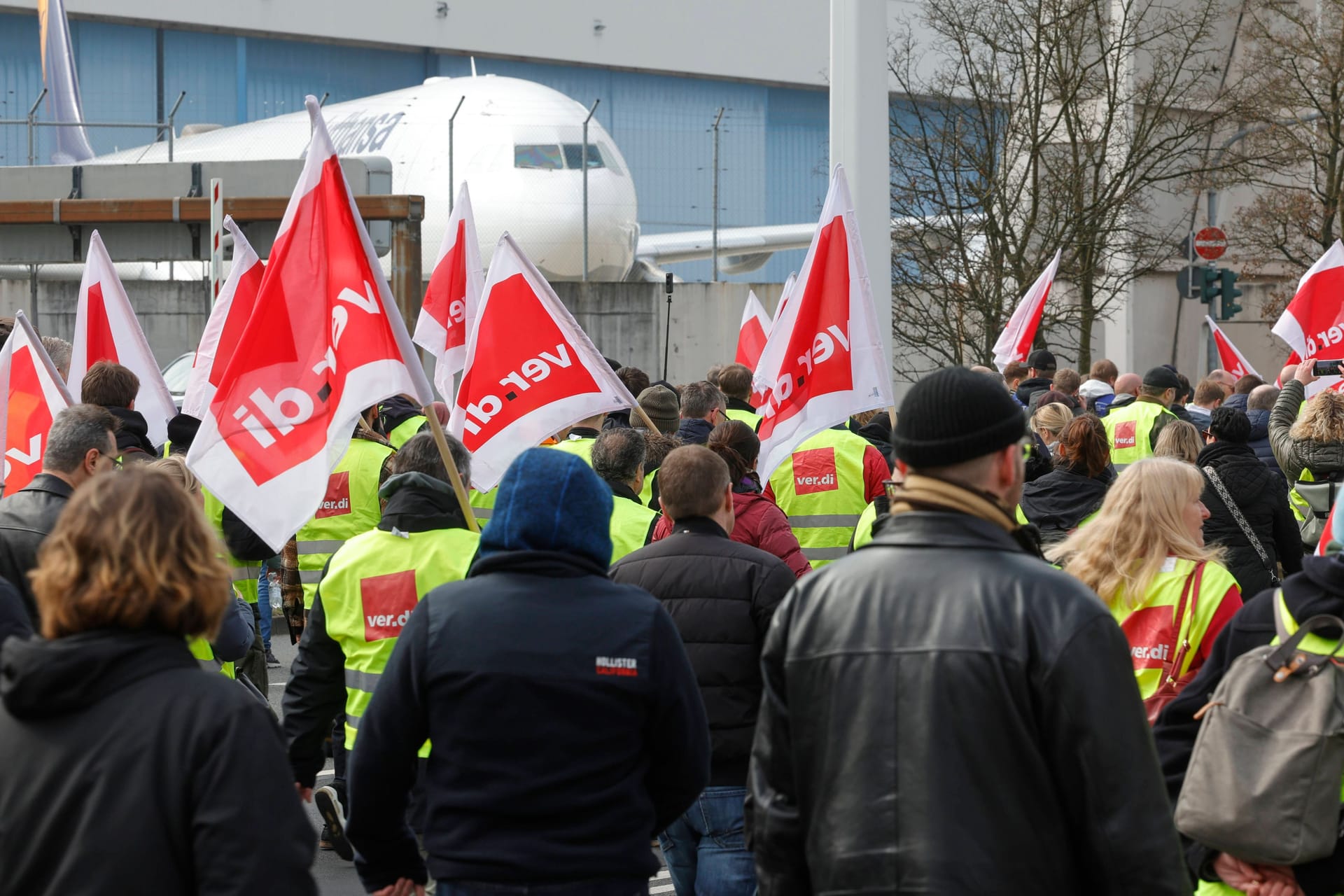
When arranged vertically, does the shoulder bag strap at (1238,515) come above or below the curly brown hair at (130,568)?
below

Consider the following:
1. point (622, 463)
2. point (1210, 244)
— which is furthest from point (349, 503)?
point (1210, 244)

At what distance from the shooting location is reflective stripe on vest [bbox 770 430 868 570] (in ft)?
28.6

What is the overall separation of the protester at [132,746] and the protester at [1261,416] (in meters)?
9.30

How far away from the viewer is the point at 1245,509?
27.2ft

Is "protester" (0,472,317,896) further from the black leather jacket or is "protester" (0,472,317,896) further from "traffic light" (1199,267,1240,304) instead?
"traffic light" (1199,267,1240,304)

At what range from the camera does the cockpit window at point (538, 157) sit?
26781 millimetres

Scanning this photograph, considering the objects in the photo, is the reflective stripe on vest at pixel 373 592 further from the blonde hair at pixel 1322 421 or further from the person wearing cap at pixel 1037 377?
the person wearing cap at pixel 1037 377

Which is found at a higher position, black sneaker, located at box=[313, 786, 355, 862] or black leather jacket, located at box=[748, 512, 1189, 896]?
black leather jacket, located at box=[748, 512, 1189, 896]

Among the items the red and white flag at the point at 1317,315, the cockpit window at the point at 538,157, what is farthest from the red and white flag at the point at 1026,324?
the cockpit window at the point at 538,157

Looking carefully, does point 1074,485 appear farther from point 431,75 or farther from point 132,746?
point 431,75

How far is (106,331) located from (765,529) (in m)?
5.79

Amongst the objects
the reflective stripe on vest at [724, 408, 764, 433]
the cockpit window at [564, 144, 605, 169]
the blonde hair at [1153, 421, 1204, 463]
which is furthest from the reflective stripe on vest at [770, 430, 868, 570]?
the cockpit window at [564, 144, 605, 169]

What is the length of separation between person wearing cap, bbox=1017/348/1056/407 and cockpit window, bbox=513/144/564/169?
13566 mm

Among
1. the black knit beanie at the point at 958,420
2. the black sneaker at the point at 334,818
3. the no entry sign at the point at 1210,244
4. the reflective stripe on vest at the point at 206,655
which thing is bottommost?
the black sneaker at the point at 334,818
